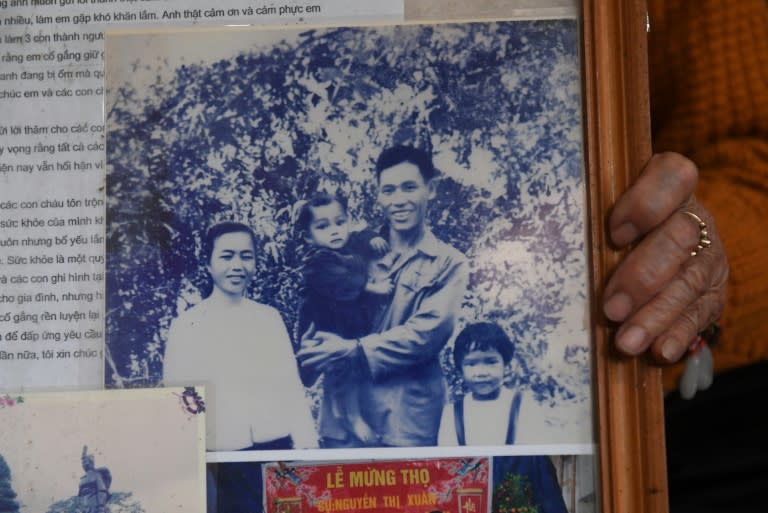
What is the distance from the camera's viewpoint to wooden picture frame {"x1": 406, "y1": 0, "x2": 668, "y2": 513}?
0.47 meters

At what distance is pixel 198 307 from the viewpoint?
49cm

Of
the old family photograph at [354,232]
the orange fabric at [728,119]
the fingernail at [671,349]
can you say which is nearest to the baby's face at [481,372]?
the old family photograph at [354,232]

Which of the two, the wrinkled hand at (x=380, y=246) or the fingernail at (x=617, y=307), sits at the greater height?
the wrinkled hand at (x=380, y=246)

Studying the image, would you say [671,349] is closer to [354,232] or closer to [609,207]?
[609,207]

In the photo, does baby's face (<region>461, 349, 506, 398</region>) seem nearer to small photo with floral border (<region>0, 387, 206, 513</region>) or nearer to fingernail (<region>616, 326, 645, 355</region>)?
fingernail (<region>616, 326, 645, 355</region>)

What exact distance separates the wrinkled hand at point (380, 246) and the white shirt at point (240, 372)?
0.28ft

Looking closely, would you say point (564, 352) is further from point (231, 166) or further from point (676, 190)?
point (231, 166)

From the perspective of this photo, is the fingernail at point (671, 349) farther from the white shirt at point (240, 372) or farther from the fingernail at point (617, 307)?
the white shirt at point (240, 372)

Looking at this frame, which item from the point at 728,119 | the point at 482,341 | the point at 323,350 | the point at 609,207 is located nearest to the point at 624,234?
the point at 609,207

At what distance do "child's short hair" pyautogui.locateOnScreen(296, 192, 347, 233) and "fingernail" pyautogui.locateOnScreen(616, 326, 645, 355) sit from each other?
22 cm

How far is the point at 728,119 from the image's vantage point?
2.34ft

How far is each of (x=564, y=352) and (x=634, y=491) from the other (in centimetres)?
11

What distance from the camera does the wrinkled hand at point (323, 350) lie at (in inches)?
18.8

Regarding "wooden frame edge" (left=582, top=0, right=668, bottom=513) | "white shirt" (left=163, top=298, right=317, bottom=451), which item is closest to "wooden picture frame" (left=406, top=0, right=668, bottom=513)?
"wooden frame edge" (left=582, top=0, right=668, bottom=513)
